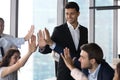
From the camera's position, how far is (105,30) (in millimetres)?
7555

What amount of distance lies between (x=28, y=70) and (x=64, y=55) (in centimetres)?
203

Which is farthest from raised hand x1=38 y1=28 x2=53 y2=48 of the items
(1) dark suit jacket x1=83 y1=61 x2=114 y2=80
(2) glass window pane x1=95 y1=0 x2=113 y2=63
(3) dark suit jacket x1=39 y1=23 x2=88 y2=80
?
(2) glass window pane x1=95 y1=0 x2=113 y2=63

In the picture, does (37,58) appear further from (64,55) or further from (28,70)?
(64,55)

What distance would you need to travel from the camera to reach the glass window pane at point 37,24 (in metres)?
4.32

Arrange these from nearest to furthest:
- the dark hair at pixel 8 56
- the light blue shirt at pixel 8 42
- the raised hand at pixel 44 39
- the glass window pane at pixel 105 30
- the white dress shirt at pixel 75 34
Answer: the raised hand at pixel 44 39 < the dark hair at pixel 8 56 < the white dress shirt at pixel 75 34 < the light blue shirt at pixel 8 42 < the glass window pane at pixel 105 30

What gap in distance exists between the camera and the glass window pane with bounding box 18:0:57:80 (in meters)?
4.32

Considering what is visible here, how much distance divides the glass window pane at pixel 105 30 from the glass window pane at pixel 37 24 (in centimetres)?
191

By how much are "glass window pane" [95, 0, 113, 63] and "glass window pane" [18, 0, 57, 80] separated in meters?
1.91

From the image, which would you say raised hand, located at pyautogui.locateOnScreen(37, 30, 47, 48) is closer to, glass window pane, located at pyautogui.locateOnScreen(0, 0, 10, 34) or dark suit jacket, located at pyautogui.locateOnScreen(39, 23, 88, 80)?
dark suit jacket, located at pyautogui.locateOnScreen(39, 23, 88, 80)

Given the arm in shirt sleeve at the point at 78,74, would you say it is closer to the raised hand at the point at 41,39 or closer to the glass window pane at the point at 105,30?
the raised hand at the point at 41,39

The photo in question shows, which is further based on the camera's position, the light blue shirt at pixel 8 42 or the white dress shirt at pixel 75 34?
the light blue shirt at pixel 8 42

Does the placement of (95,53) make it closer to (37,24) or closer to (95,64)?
(95,64)

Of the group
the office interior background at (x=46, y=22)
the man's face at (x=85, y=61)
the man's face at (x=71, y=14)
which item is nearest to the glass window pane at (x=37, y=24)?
the office interior background at (x=46, y=22)

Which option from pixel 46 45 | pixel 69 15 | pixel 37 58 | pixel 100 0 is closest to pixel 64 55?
pixel 46 45
